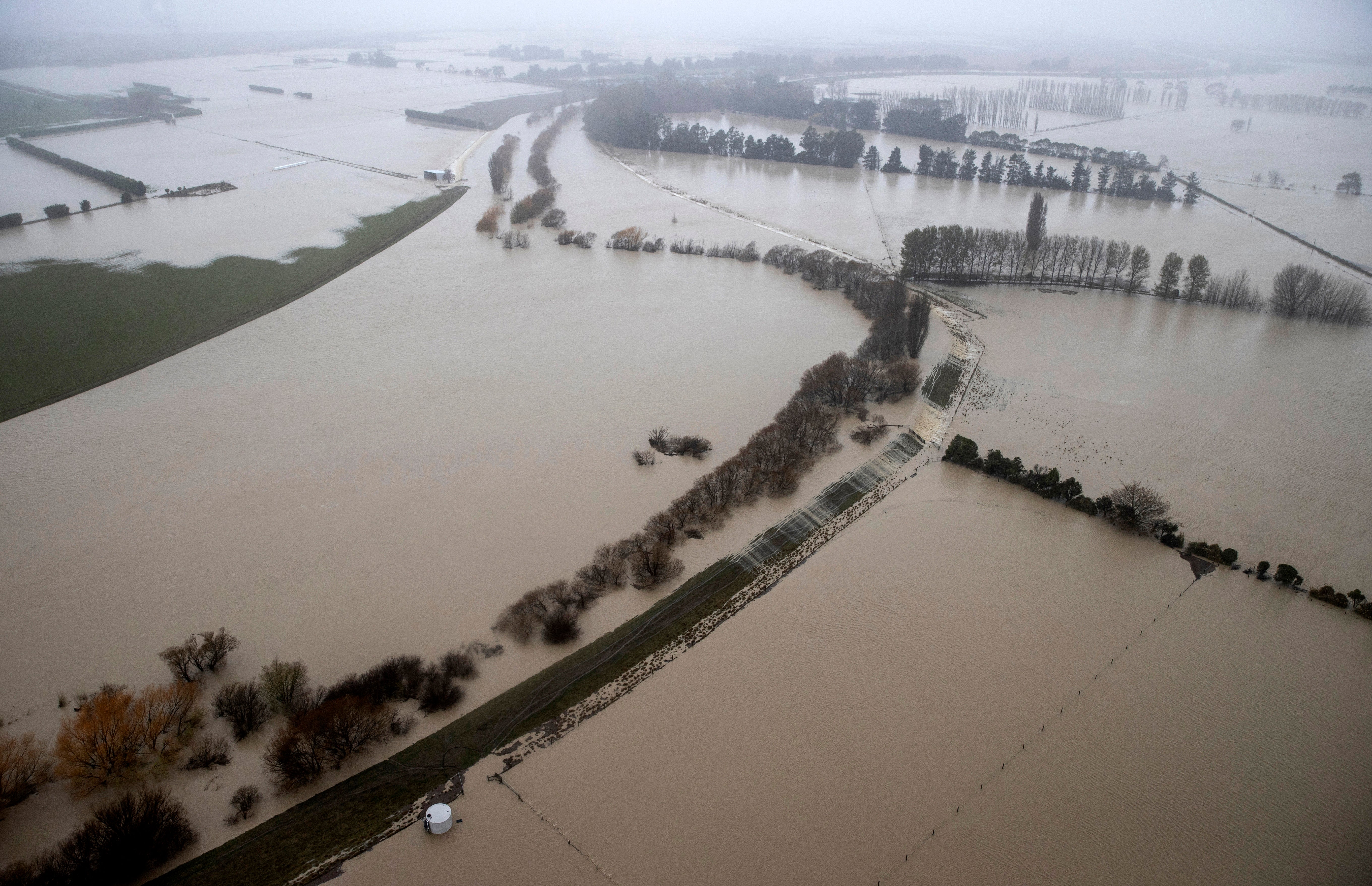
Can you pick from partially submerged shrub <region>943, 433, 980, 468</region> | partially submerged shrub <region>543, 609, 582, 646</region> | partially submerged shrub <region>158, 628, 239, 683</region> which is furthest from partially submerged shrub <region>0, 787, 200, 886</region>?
partially submerged shrub <region>943, 433, 980, 468</region>

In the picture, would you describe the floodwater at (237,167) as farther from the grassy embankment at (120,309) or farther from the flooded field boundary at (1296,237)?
the flooded field boundary at (1296,237)

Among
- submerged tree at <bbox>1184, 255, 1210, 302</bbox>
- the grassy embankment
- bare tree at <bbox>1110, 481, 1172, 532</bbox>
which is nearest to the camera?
bare tree at <bbox>1110, 481, 1172, 532</bbox>

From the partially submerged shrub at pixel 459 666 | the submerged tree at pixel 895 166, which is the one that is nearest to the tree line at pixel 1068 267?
the submerged tree at pixel 895 166

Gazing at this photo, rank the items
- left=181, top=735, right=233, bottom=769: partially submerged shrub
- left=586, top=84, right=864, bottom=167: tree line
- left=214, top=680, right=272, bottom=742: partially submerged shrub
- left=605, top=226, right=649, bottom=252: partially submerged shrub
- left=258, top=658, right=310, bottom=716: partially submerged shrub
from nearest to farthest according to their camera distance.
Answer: left=181, top=735, right=233, bottom=769: partially submerged shrub, left=214, top=680, right=272, bottom=742: partially submerged shrub, left=258, top=658, right=310, bottom=716: partially submerged shrub, left=605, top=226, right=649, bottom=252: partially submerged shrub, left=586, top=84, right=864, bottom=167: tree line

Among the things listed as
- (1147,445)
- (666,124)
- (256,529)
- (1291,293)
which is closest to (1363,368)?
(1291,293)

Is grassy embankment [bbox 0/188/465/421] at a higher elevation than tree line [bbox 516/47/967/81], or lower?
lower

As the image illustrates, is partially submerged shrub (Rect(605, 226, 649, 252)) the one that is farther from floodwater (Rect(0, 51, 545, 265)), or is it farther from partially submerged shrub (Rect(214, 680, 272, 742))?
partially submerged shrub (Rect(214, 680, 272, 742))

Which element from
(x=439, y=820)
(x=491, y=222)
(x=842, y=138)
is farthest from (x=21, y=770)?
(x=842, y=138)
